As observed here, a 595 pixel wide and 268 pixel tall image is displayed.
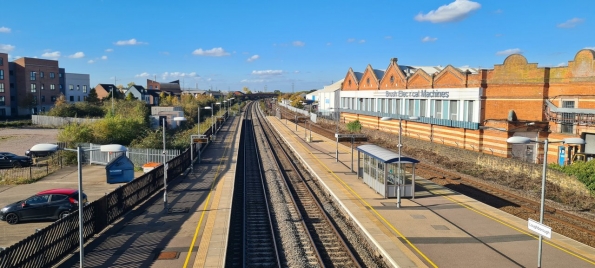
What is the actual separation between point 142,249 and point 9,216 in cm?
754

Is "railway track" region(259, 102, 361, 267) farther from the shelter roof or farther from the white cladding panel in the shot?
the white cladding panel

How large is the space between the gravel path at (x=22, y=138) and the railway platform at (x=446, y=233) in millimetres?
35905

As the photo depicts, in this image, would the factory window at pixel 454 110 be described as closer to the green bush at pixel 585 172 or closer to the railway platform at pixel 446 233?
the green bush at pixel 585 172

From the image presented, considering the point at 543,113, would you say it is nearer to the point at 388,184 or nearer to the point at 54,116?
the point at 388,184

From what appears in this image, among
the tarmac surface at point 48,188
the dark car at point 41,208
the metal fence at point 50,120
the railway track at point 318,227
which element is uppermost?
the metal fence at point 50,120

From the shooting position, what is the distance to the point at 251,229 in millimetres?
18031

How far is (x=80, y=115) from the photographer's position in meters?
67.6

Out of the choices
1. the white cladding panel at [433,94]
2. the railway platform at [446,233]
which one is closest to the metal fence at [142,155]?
the railway platform at [446,233]

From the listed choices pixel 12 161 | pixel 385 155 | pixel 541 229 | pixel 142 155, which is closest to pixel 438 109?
pixel 385 155

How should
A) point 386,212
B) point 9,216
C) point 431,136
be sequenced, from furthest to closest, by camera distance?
1. point 431,136
2. point 386,212
3. point 9,216

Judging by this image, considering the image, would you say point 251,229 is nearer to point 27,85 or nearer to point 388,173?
point 388,173

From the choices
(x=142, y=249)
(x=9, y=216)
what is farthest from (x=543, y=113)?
(x=9, y=216)

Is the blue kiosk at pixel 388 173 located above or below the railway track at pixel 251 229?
above

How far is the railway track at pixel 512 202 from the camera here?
1698 centimetres
